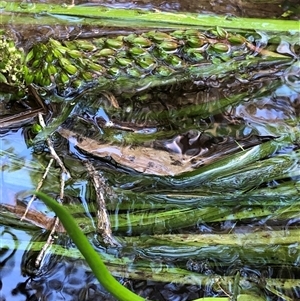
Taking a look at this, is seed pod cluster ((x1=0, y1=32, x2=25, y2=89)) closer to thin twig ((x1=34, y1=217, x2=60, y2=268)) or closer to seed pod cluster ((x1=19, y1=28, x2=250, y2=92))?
seed pod cluster ((x1=19, y1=28, x2=250, y2=92))

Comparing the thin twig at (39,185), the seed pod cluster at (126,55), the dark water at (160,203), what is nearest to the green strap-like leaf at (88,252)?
the dark water at (160,203)

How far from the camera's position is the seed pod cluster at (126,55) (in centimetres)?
152

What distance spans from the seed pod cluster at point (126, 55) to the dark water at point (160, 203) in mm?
85

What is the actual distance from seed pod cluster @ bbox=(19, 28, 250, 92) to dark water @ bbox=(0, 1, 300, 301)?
0.09m

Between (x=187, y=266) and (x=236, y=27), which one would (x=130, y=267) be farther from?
(x=236, y=27)

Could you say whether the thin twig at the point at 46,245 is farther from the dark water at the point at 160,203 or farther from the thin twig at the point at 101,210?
the thin twig at the point at 101,210

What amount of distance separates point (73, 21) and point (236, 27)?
1.83ft

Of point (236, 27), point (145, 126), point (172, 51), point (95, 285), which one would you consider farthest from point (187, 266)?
point (236, 27)

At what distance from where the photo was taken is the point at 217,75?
1617 mm

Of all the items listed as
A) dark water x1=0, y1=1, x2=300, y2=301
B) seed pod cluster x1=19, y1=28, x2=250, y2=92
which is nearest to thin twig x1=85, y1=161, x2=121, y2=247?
dark water x1=0, y1=1, x2=300, y2=301

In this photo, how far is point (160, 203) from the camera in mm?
1398

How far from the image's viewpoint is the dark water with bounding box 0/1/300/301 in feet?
4.37

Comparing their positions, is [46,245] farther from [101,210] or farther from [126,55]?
[126,55]

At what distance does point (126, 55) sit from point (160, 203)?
1.69 feet
